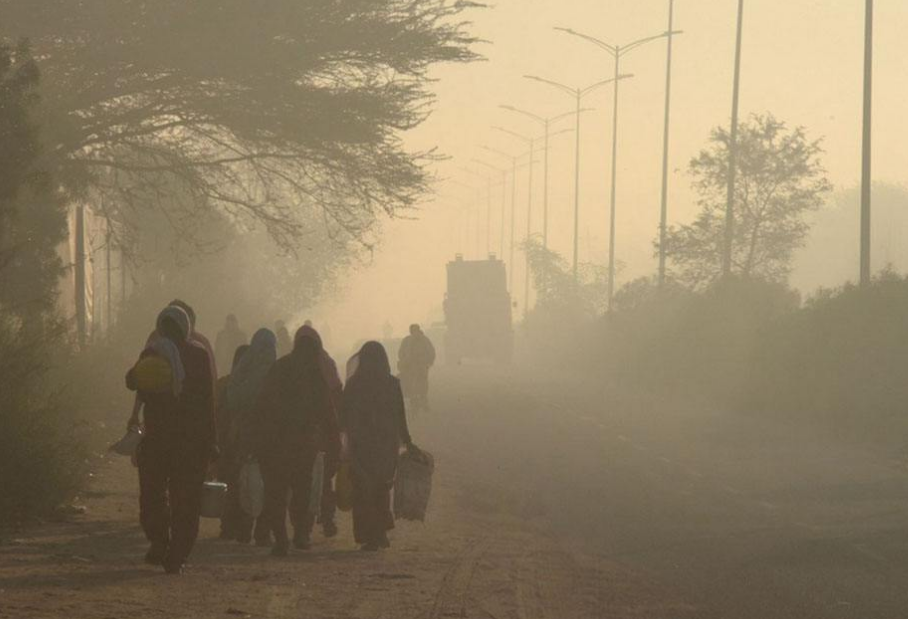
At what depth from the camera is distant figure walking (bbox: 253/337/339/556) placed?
48.3ft

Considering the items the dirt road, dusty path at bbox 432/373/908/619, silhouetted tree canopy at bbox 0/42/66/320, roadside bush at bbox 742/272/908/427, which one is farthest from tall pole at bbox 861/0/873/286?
silhouetted tree canopy at bbox 0/42/66/320

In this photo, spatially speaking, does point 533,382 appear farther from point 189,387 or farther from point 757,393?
point 189,387

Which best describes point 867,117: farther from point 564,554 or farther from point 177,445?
point 177,445

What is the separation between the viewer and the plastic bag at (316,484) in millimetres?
14977

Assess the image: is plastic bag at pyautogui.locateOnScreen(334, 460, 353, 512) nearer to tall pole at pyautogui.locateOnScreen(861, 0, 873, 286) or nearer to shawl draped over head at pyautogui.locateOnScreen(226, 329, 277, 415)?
shawl draped over head at pyautogui.locateOnScreen(226, 329, 277, 415)

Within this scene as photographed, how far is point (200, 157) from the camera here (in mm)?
28531

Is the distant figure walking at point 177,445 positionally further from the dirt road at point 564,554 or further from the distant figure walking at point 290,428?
the distant figure walking at point 290,428

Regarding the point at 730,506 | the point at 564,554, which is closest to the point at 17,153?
the point at 564,554

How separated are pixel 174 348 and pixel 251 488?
1961mm

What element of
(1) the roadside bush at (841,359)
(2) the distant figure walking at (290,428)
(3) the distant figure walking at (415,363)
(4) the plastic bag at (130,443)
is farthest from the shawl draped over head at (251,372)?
(3) the distant figure walking at (415,363)

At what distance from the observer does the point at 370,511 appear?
51.1ft

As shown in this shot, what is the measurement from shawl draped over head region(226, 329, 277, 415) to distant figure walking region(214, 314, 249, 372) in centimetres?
1097

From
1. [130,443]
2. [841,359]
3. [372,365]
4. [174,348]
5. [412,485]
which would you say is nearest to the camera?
[174,348]

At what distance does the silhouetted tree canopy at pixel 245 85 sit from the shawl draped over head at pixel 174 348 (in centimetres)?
1186
